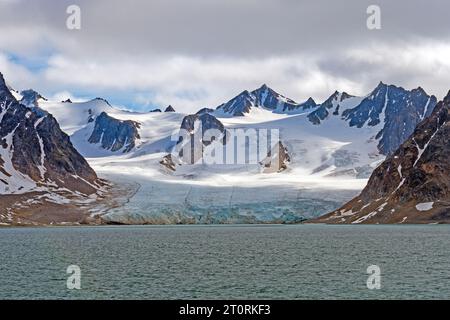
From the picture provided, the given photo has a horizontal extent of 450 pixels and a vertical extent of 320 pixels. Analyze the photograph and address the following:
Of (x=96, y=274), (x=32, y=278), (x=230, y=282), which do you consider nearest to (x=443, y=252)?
(x=230, y=282)

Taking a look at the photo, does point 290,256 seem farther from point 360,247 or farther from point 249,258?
point 360,247

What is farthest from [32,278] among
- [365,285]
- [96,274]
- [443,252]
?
[443,252]
